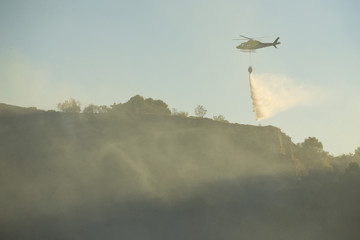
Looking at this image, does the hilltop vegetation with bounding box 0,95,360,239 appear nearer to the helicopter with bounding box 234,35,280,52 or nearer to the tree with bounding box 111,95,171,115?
the helicopter with bounding box 234,35,280,52

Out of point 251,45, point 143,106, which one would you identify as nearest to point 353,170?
point 251,45

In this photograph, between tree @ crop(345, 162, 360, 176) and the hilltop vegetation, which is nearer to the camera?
the hilltop vegetation

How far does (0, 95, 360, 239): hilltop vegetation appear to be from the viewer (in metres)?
42.8

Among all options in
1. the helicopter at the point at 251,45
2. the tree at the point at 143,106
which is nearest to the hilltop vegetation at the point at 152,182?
the helicopter at the point at 251,45

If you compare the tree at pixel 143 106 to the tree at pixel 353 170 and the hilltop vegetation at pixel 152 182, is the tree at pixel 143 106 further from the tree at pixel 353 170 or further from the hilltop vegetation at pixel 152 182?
the tree at pixel 353 170

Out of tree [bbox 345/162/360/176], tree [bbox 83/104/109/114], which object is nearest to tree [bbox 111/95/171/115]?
tree [bbox 83/104/109/114]

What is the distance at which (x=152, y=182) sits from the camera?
48.3 m

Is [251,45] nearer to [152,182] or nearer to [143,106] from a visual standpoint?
[152,182]

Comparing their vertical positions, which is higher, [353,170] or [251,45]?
[251,45]

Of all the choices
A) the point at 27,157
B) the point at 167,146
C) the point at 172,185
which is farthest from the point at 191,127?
the point at 27,157

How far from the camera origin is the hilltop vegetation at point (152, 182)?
42781 millimetres

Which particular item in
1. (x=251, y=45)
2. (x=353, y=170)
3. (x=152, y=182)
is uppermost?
(x=251, y=45)

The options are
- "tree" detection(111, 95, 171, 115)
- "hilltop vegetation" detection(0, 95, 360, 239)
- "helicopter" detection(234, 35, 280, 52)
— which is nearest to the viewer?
"hilltop vegetation" detection(0, 95, 360, 239)

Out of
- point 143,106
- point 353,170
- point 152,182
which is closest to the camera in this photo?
point 152,182
